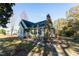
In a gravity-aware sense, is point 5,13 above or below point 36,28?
above

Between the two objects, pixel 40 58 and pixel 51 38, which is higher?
pixel 51 38

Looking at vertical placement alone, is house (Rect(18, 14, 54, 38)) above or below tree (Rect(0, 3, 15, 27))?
below

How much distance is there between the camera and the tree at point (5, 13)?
1.73 m

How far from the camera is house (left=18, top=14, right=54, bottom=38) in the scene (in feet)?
5.60

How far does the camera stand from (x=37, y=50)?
1707 mm

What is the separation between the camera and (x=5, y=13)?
1.75m

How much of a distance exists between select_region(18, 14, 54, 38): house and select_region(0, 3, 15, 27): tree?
149 mm

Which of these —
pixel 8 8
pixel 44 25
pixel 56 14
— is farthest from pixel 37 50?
pixel 8 8

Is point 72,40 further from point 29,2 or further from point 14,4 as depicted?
point 14,4

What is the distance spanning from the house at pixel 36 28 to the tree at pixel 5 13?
0.49 ft

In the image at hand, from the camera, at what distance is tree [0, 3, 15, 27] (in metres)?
1.73

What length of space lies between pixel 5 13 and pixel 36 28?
35 centimetres

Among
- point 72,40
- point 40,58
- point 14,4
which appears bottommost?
point 40,58

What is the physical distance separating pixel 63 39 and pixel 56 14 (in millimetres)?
261
